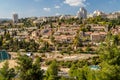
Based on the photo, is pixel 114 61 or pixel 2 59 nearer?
pixel 114 61

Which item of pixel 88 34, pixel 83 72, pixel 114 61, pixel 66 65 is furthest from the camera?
pixel 88 34

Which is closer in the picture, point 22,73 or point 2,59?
point 22,73

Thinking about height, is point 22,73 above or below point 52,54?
above

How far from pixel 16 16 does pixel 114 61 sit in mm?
79322

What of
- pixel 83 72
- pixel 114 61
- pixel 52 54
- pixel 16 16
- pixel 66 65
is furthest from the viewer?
pixel 16 16

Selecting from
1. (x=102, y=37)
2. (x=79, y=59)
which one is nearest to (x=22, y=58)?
(x=79, y=59)

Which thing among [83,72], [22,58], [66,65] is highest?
[22,58]

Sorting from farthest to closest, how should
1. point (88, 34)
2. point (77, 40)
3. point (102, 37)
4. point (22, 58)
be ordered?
1. point (88, 34)
2. point (102, 37)
3. point (77, 40)
4. point (22, 58)

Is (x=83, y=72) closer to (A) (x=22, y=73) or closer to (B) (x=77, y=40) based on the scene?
(A) (x=22, y=73)

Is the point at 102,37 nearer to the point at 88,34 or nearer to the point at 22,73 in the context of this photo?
the point at 88,34

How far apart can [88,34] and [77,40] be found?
638cm

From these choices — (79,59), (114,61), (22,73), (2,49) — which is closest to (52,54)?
(79,59)

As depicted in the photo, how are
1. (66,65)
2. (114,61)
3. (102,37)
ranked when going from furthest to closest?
(102,37), (66,65), (114,61)

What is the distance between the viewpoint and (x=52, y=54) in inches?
1270
